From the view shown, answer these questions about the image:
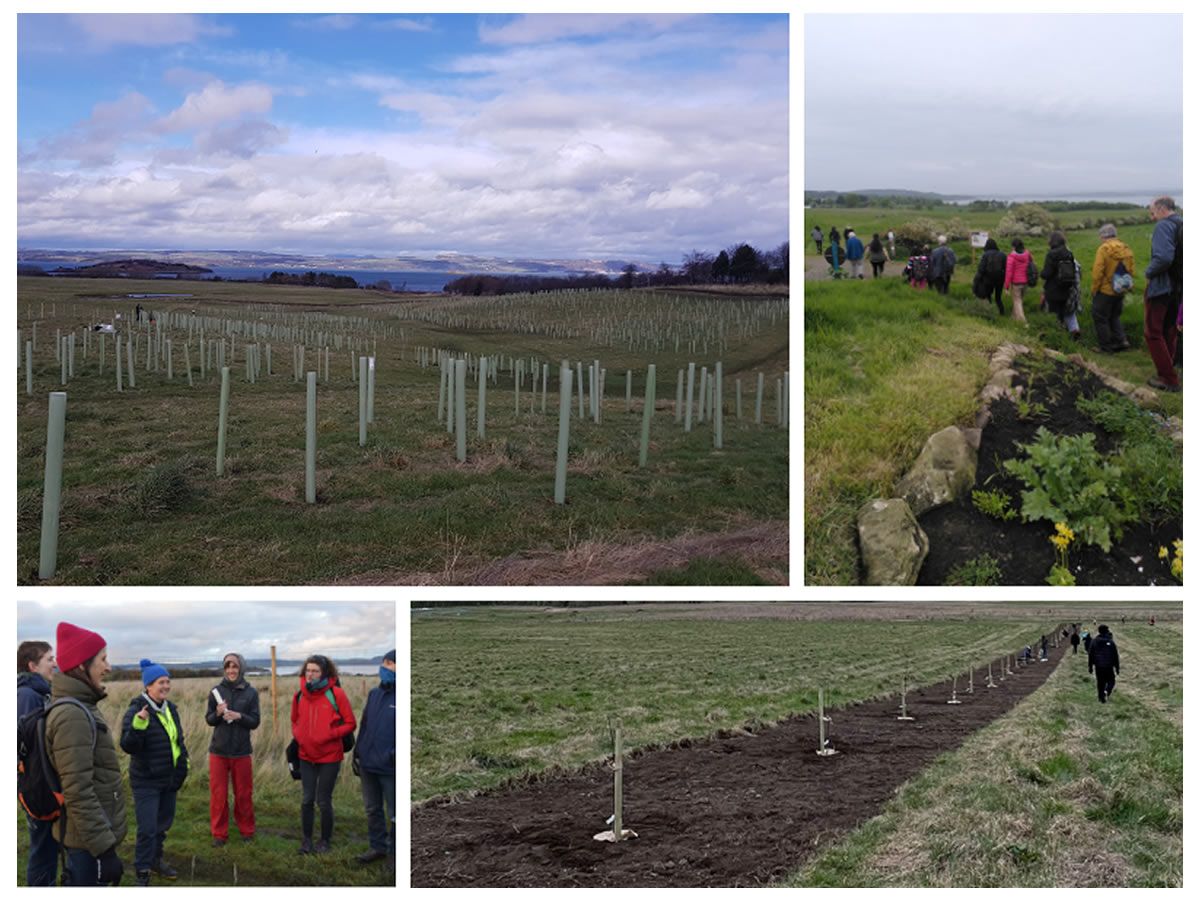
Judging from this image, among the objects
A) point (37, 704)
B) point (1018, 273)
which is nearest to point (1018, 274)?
point (1018, 273)

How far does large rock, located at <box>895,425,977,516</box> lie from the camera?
6.80 meters

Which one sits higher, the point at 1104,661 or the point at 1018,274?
the point at 1018,274

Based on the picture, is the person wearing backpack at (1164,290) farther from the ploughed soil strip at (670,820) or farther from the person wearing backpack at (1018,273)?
the ploughed soil strip at (670,820)

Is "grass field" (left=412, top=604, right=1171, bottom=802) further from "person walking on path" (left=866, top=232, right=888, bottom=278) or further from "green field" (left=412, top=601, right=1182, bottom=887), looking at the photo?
"person walking on path" (left=866, top=232, right=888, bottom=278)

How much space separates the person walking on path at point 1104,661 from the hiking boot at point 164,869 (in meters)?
5.98

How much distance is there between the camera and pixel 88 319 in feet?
30.7

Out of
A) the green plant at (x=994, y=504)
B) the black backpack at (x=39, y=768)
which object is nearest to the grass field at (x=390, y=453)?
the green plant at (x=994, y=504)

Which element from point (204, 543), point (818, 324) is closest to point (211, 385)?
point (204, 543)

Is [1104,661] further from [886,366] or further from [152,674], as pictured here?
[152,674]

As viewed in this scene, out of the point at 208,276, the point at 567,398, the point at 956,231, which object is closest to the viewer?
the point at 956,231

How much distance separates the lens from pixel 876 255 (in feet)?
23.8

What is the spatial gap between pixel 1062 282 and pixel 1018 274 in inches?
11.2

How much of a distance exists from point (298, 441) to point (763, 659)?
505 centimetres
